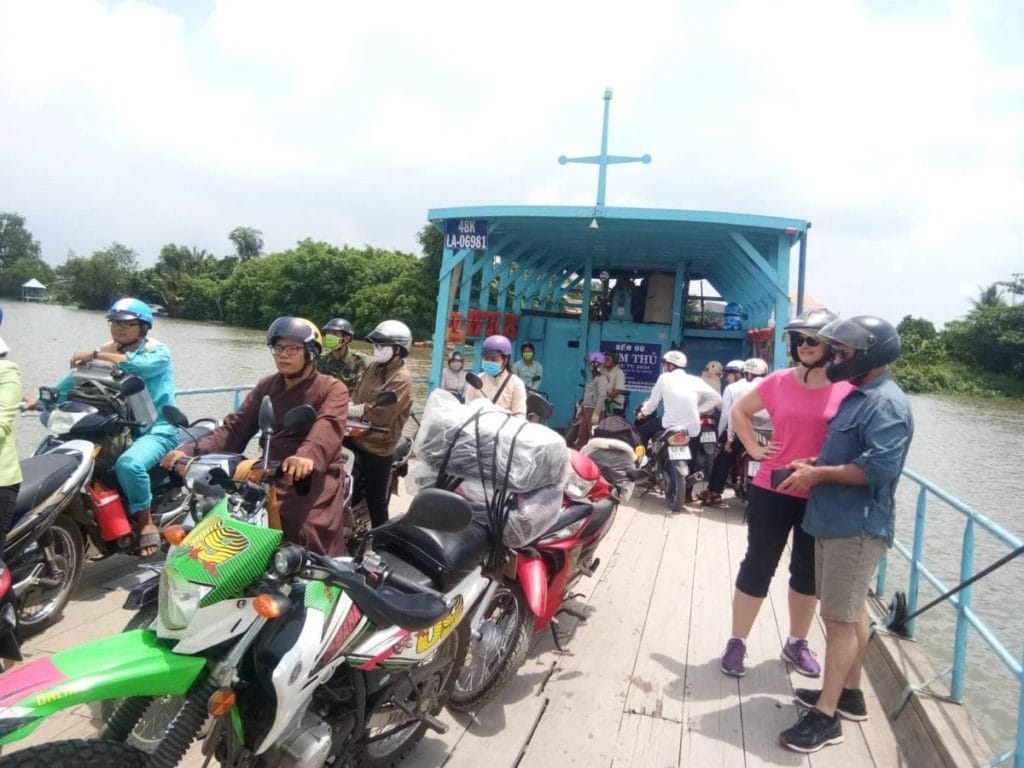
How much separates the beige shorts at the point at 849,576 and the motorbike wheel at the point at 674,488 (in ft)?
12.3

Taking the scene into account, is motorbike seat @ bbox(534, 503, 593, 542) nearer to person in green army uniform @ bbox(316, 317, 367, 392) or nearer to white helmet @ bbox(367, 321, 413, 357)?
white helmet @ bbox(367, 321, 413, 357)

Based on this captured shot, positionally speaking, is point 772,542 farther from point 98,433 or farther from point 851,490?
point 98,433

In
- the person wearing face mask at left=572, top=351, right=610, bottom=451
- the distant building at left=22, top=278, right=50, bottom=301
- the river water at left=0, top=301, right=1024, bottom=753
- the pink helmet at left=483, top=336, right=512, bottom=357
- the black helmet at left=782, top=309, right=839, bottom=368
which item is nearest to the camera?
the black helmet at left=782, top=309, right=839, bottom=368

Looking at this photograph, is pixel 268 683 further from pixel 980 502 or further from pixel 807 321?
pixel 980 502

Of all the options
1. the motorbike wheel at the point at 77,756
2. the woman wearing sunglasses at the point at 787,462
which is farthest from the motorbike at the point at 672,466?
the motorbike wheel at the point at 77,756

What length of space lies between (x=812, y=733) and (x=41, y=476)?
3.48 m

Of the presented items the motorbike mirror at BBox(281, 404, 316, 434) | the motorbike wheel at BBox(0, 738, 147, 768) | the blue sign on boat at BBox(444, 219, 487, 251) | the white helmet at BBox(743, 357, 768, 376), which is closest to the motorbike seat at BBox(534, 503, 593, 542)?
the motorbike mirror at BBox(281, 404, 316, 434)

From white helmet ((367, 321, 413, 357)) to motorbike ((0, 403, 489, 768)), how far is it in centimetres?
241

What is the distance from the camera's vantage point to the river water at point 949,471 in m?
5.41

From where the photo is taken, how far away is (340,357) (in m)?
5.77

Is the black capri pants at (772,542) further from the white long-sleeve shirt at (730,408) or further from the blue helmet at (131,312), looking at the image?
the blue helmet at (131,312)

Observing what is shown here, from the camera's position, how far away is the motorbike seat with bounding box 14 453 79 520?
121 inches

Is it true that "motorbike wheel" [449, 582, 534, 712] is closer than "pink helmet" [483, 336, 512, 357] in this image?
Yes

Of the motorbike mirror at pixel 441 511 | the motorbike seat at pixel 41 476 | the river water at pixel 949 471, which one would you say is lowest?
the river water at pixel 949 471
